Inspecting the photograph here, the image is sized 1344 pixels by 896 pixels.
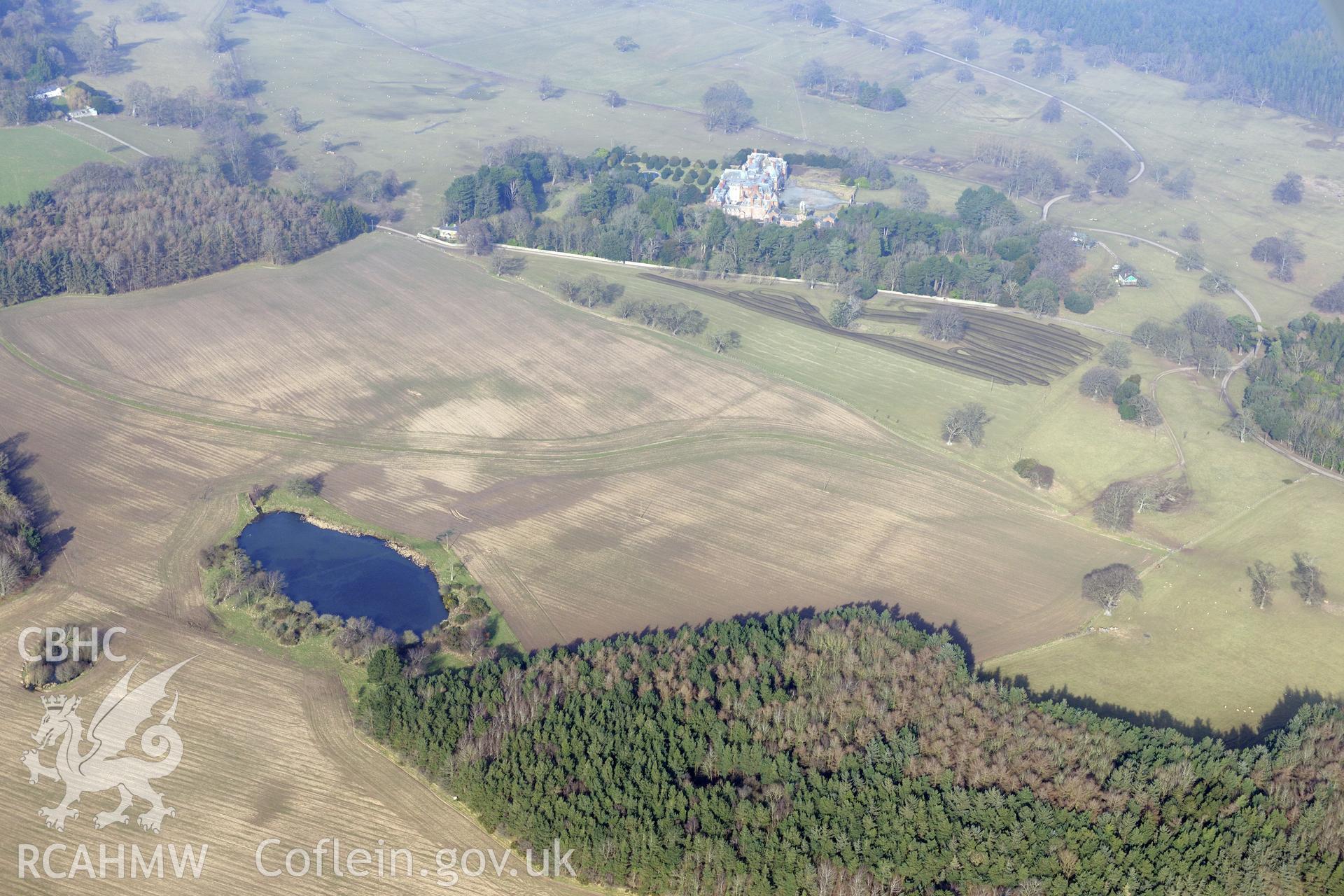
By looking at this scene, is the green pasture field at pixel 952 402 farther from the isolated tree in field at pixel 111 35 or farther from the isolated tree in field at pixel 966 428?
the isolated tree in field at pixel 111 35

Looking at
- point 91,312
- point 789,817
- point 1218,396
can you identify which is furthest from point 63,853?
point 1218,396

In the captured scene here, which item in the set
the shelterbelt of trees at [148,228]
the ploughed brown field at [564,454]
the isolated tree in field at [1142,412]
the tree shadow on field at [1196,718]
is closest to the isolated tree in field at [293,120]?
the shelterbelt of trees at [148,228]

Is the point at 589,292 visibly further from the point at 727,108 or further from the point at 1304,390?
the point at 727,108

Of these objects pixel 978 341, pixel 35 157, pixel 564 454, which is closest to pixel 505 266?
pixel 564 454

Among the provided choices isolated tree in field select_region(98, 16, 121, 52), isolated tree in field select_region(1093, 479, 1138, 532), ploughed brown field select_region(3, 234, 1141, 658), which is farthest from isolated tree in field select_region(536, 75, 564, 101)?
isolated tree in field select_region(1093, 479, 1138, 532)

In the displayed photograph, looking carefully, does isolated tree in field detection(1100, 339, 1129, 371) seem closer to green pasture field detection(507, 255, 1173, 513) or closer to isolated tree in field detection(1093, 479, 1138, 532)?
green pasture field detection(507, 255, 1173, 513)

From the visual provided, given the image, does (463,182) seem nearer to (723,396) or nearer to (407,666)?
(723,396)
